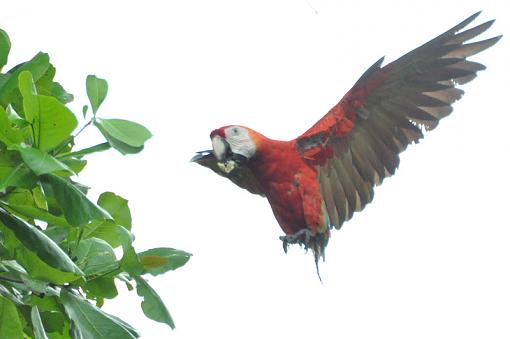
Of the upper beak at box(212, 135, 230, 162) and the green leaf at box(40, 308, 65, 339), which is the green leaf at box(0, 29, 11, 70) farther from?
the upper beak at box(212, 135, 230, 162)

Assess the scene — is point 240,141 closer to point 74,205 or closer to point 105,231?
point 105,231

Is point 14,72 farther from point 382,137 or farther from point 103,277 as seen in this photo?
point 382,137

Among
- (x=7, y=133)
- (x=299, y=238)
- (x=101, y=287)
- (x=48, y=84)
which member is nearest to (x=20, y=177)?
(x=7, y=133)

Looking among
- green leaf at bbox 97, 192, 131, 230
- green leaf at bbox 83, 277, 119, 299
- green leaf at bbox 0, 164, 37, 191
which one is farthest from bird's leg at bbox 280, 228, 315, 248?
green leaf at bbox 0, 164, 37, 191

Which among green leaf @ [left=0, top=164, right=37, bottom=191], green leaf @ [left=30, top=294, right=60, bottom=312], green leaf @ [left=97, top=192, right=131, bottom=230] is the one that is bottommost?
green leaf @ [left=30, top=294, right=60, bottom=312]

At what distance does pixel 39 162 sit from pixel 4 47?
35 centimetres

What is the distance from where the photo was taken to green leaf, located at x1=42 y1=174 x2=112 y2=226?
1301 millimetres

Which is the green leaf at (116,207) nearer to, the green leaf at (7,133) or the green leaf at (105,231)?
the green leaf at (105,231)

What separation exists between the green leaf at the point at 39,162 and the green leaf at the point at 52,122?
0.04 meters

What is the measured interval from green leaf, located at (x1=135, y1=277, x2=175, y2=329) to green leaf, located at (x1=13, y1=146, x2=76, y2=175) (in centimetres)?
33

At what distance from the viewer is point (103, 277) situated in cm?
145

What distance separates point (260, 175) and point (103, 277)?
1680 millimetres

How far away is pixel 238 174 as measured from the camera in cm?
325

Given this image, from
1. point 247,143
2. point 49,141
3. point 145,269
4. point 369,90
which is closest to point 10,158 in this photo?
point 49,141
